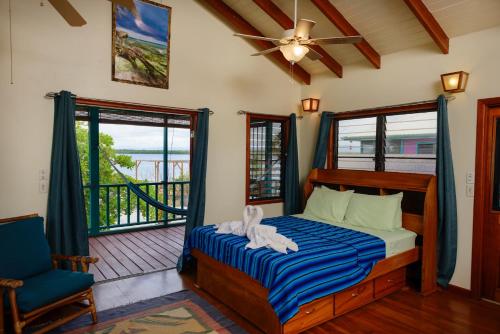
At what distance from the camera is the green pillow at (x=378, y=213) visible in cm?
343

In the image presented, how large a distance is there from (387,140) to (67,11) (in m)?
3.40

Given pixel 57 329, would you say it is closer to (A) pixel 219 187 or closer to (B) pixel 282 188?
(A) pixel 219 187

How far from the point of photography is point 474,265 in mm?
3211

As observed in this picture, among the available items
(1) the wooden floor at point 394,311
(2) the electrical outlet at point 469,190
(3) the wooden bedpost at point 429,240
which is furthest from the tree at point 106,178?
A: (2) the electrical outlet at point 469,190

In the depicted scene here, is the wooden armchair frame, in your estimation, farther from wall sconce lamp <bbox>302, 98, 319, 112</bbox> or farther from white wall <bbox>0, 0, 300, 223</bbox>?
wall sconce lamp <bbox>302, 98, 319, 112</bbox>

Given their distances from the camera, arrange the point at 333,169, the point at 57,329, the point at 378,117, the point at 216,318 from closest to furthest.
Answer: the point at 57,329 → the point at 216,318 → the point at 378,117 → the point at 333,169

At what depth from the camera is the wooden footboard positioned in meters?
2.55

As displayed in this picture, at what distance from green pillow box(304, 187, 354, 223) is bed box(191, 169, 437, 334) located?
0.55 ft

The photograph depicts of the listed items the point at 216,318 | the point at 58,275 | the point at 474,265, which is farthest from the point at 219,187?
the point at 474,265

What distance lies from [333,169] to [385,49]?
158cm

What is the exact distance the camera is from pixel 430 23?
3119 millimetres

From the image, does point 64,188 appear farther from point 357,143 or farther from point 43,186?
point 357,143

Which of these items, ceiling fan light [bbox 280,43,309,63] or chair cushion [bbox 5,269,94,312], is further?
ceiling fan light [bbox 280,43,309,63]

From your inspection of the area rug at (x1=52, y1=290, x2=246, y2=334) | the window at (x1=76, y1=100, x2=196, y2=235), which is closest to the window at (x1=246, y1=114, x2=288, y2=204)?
the window at (x1=76, y1=100, x2=196, y2=235)
